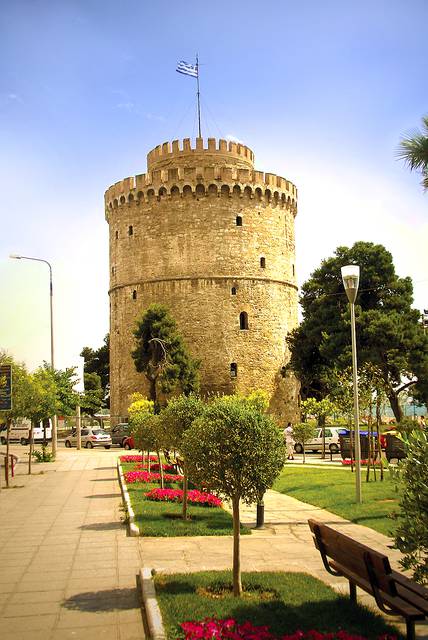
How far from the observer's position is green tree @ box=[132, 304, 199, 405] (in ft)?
124

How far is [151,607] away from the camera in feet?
21.0

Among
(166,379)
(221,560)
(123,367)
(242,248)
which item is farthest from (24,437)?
(221,560)

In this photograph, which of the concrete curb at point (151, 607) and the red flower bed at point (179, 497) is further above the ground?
the concrete curb at point (151, 607)

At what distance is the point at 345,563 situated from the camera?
6.37m

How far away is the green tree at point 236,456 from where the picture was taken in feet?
23.9

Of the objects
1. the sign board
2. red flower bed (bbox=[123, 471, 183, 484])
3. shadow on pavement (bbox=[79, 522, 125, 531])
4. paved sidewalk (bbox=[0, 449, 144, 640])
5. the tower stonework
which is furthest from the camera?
the tower stonework

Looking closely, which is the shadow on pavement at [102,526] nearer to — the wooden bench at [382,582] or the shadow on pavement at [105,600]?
the shadow on pavement at [105,600]

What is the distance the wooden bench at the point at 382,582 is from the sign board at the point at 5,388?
11823mm

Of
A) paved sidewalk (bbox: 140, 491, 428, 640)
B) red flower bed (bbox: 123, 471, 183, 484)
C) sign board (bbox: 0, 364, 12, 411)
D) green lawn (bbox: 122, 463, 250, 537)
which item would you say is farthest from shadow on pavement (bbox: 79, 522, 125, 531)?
sign board (bbox: 0, 364, 12, 411)

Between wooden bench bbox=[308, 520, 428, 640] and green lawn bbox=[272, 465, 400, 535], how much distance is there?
3422 mm

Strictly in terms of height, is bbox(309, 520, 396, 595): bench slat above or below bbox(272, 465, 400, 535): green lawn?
above

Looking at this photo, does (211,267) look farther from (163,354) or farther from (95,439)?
(95,439)

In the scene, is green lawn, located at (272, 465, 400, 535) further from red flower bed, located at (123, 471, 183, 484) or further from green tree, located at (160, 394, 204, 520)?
green tree, located at (160, 394, 204, 520)

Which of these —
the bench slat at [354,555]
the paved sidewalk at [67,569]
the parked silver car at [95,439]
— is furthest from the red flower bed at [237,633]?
the parked silver car at [95,439]
